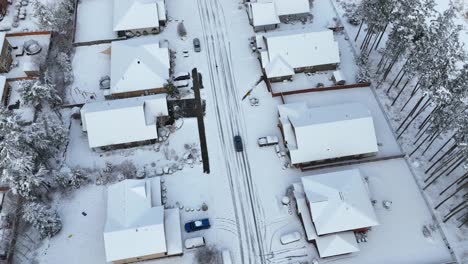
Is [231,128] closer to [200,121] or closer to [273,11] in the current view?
[200,121]

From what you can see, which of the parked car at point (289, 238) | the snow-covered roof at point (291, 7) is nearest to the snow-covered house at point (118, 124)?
the parked car at point (289, 238)

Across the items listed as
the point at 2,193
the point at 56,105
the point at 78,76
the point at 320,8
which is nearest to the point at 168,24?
the point at 78,76

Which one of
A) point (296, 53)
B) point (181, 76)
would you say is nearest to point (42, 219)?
point (181, 76)

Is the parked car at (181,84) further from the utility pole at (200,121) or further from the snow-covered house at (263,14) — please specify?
the snow-covered house at (263,14)

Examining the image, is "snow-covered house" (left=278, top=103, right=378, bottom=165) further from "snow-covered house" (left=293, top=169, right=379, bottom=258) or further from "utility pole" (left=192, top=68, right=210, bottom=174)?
"utility pole" (left=192, top=68, right=210, bottom=174)

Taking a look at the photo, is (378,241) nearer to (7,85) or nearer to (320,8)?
(320,8)

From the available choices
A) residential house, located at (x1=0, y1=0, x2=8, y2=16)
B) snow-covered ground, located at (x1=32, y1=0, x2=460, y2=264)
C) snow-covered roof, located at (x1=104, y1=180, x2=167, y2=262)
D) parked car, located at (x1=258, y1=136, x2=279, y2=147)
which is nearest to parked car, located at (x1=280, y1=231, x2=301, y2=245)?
snow-covered ground, located at (x1=32, y1=0, x2=460, y2=264)

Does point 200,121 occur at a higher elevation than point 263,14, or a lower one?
lower

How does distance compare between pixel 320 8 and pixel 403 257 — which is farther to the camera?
pixel 320 8
